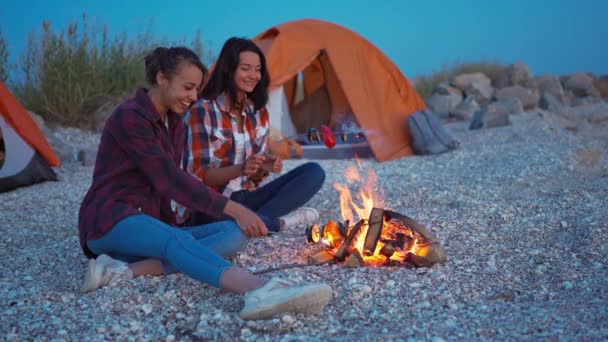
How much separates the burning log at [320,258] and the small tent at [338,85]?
14.7 ft

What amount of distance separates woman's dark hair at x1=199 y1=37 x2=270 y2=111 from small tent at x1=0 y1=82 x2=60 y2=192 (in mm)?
3412

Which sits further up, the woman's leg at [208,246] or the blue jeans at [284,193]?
the woman's leg at [208,246]

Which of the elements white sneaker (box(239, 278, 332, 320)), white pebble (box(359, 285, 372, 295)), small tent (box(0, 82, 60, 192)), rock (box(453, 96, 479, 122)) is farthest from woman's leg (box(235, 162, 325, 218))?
rock (box(453, 96, 479, 122))

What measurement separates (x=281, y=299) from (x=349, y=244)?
2.93ft

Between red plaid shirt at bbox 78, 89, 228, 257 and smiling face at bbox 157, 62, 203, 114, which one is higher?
smiling face at bbox 157, 62, 203, 114

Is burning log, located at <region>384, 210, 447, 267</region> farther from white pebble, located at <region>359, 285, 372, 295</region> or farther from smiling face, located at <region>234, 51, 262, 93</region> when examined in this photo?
smiling face, located at <region>234, 51, 262, 93</region>

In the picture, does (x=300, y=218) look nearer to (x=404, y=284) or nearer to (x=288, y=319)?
(x=404, y=284)

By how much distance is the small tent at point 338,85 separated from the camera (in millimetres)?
7805

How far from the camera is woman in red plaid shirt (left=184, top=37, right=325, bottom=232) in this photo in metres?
4.05

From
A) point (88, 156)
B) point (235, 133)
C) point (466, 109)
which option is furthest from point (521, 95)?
point (235, 133)

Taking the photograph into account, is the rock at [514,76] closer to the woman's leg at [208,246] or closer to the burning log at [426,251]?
the burning log at [426,251]

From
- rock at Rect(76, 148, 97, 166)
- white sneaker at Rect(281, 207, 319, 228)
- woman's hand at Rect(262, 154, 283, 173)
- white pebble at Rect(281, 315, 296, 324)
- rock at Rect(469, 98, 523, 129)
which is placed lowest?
rock at Rect(469, 98, 523, 129)

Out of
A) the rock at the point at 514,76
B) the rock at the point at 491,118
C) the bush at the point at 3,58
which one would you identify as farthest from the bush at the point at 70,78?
the rock at the point at 514,76

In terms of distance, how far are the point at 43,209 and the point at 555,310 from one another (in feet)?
14.7
